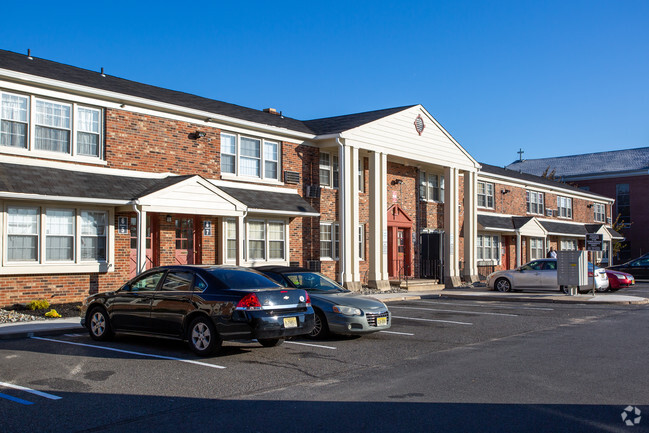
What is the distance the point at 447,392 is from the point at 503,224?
89.8ft

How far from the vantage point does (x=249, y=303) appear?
963 cm

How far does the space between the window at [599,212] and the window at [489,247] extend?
16.5 meters

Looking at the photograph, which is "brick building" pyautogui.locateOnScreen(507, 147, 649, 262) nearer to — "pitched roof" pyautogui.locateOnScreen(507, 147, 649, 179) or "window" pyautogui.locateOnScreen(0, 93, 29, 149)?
"pitched roof" pyautogui.locateOnScreen(507, 147, 649, 179)

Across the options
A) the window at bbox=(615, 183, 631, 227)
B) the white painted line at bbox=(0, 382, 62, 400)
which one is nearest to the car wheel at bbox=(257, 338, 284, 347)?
the white painted line at bbox=(0, 382, 62, 400)

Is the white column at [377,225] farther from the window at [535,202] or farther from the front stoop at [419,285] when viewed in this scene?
the window at [535,202]

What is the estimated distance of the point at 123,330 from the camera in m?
11.0

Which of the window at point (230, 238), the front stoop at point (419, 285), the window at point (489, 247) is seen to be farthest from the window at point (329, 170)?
the window at point (489, 247)

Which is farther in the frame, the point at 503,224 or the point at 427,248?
the point at 503,224

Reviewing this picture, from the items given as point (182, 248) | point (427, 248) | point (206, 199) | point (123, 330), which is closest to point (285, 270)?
point (123, 330)

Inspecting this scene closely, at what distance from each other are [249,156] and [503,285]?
36.3 ft

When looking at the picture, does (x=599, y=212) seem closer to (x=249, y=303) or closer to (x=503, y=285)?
(x=503, y=285)

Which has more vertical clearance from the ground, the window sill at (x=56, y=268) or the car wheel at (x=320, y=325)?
the window sill at (x=56, y=268)

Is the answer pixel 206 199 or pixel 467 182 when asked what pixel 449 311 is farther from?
pixel 467 182

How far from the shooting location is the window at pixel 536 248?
3753 centimetres
